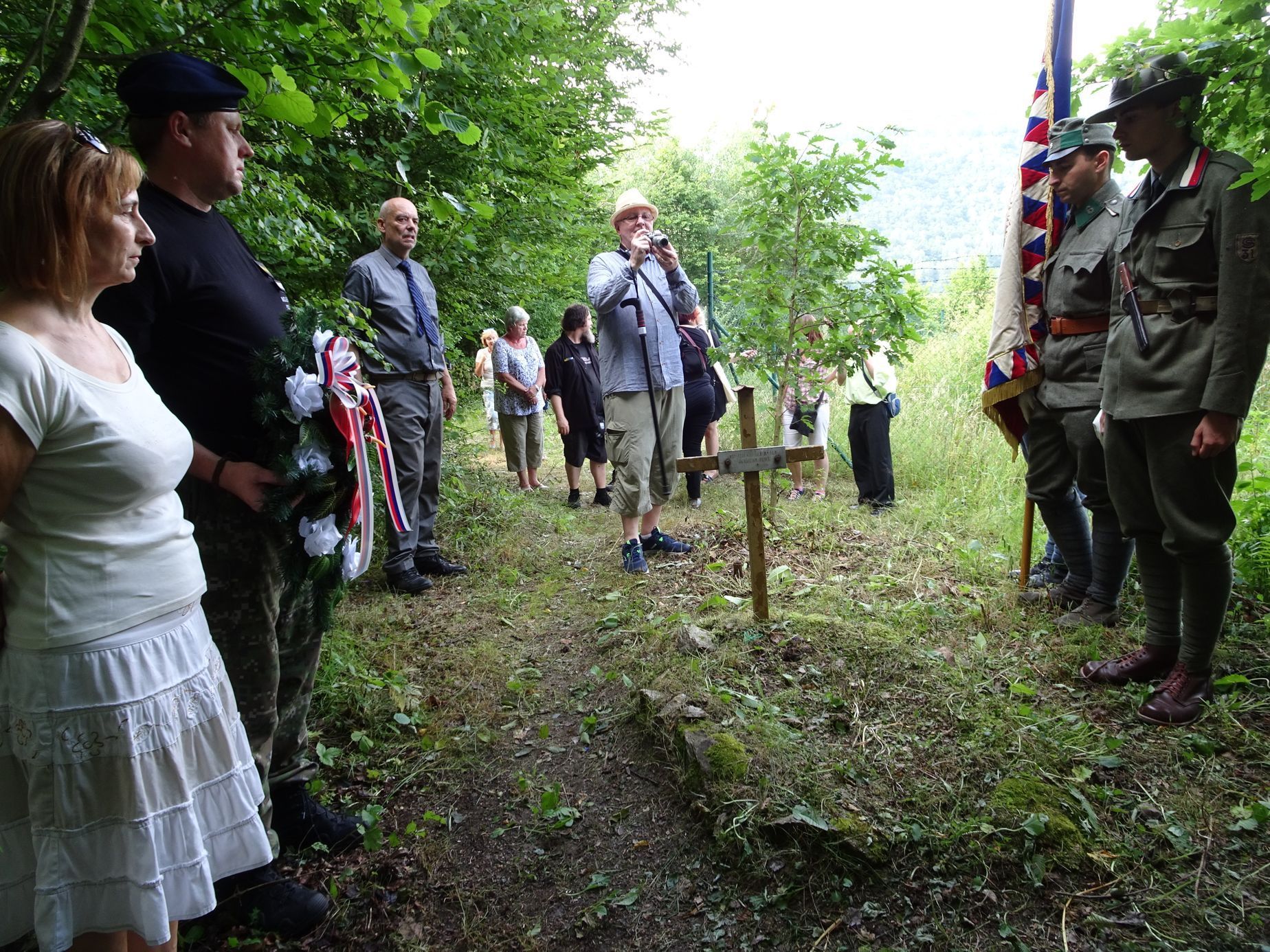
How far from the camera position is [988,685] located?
114 inches

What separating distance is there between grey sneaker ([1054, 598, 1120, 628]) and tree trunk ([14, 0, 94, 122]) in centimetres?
409

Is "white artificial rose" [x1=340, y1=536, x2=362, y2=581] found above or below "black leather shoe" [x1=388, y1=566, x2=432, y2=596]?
above

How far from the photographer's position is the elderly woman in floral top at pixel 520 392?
772 centimetres

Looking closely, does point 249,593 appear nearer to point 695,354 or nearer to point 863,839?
point 863,839

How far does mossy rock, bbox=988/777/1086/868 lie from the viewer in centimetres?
199

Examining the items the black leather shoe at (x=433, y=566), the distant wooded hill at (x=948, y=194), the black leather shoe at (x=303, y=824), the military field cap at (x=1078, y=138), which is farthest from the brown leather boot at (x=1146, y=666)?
the distant wooded hill at (x=948, y=194)

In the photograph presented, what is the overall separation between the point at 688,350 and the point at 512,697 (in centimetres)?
392

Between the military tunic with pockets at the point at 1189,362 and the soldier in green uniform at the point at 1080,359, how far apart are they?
35 cm

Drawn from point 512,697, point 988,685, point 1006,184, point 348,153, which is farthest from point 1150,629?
point 348,153

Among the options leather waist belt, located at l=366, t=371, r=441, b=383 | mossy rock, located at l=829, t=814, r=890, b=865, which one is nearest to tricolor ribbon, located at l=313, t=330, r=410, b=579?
mossy rock, located at l=829, t=814, r=890, b=865

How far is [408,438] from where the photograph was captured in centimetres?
450

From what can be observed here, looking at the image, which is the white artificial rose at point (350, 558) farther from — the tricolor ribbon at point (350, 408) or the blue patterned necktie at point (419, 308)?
the blue patterned necktie at point (419, 308)

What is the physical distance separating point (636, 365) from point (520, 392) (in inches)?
136

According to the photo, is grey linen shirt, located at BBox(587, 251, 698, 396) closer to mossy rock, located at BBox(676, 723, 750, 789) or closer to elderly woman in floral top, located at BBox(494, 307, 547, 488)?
mossy rock, located at BBox(676, 723, 750, 789)
